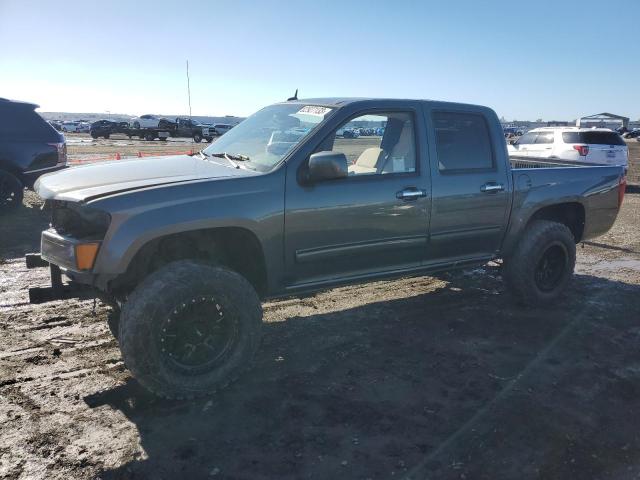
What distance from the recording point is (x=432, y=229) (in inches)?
177

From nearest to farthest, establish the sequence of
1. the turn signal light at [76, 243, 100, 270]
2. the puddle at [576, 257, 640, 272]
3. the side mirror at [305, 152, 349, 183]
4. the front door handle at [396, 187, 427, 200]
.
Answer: the turn signal light at [76, 243, 100, 270], the side mirror at [305, 152, 349, 183], the front door handle at [396, 187, 427, 200], the puddle at [576, 257, 640, 272]

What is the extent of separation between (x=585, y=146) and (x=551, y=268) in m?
9.92

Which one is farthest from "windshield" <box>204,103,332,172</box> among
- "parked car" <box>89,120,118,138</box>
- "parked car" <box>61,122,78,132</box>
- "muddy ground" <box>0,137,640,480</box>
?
"parked car" <box>61,122,78,132</box>

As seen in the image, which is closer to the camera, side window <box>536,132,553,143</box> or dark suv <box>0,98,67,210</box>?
dark suv <box>0,98,67,210</box>

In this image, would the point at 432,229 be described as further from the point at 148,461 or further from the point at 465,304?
the point at 148,461

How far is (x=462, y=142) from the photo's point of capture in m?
4.78

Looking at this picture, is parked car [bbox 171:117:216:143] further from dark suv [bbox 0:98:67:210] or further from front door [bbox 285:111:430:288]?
front door [bbox 285:111:430:288]

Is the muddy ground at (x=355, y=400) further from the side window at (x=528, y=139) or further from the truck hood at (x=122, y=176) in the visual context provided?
the side window at (x=528, y=139)

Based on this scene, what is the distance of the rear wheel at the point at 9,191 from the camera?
8609mm

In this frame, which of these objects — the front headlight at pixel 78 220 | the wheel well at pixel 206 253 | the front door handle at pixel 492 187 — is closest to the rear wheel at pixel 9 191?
the front headlight at pixel 78 220

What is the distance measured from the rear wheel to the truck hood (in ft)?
17.9

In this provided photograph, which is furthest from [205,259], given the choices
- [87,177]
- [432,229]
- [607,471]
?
[607,471]

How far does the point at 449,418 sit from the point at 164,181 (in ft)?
7.64

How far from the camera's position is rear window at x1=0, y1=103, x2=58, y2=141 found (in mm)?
8547
